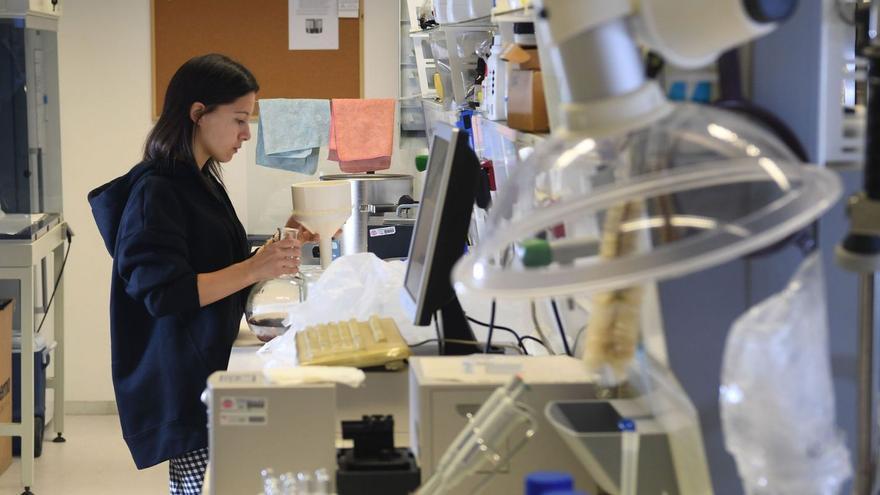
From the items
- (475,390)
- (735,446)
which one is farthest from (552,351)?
(735,446)

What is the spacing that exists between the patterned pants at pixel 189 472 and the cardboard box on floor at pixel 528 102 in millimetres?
1087

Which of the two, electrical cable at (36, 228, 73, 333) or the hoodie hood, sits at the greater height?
the hoodie hood

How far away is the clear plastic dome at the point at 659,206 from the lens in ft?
2.68

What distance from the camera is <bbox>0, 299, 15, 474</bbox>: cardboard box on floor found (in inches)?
167

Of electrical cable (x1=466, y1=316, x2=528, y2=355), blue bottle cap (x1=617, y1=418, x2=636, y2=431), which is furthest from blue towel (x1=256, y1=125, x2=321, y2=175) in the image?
blue bottle cap (x1=617, y1=418, x2=636, y2=431)

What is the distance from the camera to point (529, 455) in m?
1.54

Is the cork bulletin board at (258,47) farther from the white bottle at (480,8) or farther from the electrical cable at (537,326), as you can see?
the electrical cable at (537,326)

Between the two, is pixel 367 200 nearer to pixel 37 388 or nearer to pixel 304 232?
pixel 304 232

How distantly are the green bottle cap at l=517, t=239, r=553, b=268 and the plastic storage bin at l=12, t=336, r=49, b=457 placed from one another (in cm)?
399

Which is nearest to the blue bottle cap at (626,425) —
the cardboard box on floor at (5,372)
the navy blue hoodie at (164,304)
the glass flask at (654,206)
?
the glass flask at (654,206)

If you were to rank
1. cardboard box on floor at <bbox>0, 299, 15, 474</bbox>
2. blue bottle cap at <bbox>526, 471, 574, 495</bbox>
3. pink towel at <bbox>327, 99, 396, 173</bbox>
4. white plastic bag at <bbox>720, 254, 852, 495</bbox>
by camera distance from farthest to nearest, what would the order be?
pink towel at <bbox>327, 99, 396, 173</bbox> < cardboard box on floor at <bbox>0, 299, 15, 474</bbox> < blue bottle cap at <bbox>526, 471, 574, 495</bbox> < white plastic bag at <bbox>720, 254, 852, 495</bbox>

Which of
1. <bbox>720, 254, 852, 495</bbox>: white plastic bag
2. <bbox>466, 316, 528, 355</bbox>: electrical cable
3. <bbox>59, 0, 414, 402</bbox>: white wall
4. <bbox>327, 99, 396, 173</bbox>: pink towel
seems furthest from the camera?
<bbox>59, 0, 414, 402</bbox>: white wall

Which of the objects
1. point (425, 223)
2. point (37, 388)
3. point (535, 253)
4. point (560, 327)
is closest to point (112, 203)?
point (425, 223)

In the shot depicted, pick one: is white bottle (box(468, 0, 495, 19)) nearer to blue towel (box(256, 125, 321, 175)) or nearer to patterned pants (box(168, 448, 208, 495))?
patterned pants (box(168, 448, 208, 495))
